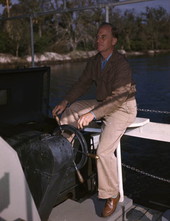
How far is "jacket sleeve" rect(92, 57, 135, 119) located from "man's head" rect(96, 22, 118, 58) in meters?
0.19

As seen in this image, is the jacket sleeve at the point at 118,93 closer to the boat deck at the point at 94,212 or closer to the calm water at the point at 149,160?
the boat deck at the point at 94,212

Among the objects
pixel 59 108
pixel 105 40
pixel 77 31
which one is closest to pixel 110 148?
pixel 59 108

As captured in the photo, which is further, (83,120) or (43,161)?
(83,120)

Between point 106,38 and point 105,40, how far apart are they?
17 mm

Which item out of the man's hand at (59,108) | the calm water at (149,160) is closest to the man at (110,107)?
the man's hand at (59,108)

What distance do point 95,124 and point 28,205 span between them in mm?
1197

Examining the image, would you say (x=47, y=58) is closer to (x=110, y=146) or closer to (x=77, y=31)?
(x=77, y=31)

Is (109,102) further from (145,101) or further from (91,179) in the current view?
(145,101)

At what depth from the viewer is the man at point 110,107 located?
2.34 m

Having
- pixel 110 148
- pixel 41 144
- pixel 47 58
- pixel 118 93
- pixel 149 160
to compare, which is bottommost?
pixel 149 160

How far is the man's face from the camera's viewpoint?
2.47 metres

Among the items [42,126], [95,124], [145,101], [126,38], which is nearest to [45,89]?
[42,126]

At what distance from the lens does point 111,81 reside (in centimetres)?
246

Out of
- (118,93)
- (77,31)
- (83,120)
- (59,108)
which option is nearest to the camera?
(83,120)
